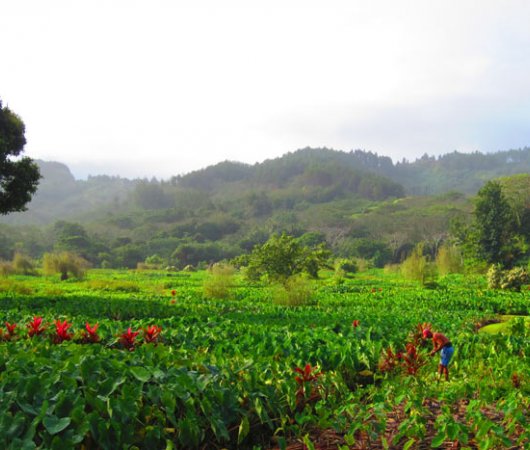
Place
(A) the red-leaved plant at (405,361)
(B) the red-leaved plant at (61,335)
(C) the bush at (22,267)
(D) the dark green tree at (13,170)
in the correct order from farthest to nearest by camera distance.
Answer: (C) the bush at (22,267) → (D) the dark green tree at (13,170) → (B) the red-leaved plant at (61,335) → (A) the red-leaved plant at (405,361)

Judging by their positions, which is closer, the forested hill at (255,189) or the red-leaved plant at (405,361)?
the red-leaved plant at (405,361)

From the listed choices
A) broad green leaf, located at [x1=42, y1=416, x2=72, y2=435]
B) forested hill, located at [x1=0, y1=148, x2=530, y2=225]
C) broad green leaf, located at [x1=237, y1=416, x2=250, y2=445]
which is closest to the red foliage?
broad green leaf, located at [x1=237, y1=416, x2=250, y2=445]

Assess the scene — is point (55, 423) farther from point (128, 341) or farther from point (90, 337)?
point (90, 337)

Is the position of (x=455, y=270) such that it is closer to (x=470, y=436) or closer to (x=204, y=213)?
(x=470, y=436)

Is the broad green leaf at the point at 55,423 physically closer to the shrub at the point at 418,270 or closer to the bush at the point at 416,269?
the shrub at the point at 418,270

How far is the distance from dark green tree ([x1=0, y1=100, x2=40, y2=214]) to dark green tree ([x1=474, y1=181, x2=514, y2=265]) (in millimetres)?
31185

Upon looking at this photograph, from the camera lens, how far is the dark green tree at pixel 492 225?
116 feet

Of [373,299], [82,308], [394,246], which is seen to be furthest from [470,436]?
[394,246]

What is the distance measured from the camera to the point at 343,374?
6164 mm

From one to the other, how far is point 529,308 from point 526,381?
45.5ft

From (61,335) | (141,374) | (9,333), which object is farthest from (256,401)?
(9,333)

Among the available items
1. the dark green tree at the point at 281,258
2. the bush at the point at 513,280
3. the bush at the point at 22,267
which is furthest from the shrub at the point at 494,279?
the bush at the point at 22,267

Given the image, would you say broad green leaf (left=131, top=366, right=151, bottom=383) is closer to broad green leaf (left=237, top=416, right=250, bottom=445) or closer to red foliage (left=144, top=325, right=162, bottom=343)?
broad green leaf (left=237, top=416, right=250, bottom=445)

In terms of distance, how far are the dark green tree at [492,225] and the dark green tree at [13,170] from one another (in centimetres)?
3118
